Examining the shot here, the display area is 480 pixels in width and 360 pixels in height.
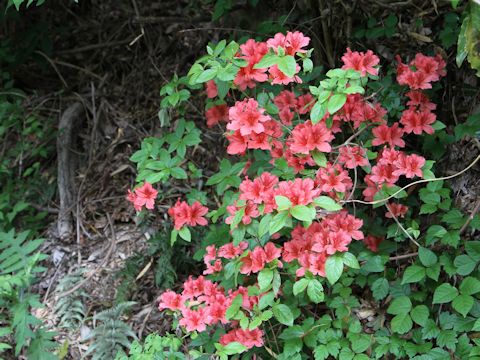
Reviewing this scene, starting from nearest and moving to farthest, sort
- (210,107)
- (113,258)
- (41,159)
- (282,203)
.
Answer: (282,203) < (210,107) < (113,258) < (41,159)

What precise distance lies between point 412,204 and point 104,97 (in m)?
2.27

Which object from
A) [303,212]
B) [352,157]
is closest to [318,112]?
[352,157]

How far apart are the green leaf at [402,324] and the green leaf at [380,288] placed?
0.39 ft

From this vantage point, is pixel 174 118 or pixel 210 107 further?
pixel 174 118

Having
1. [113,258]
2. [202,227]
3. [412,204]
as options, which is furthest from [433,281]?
[113,258]

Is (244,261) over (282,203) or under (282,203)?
under

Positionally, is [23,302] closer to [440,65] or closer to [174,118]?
[174,118]

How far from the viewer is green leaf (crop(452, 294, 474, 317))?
2164mm

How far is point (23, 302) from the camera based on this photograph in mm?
2838

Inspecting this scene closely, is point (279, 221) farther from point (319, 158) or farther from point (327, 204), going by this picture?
point (319, 158)

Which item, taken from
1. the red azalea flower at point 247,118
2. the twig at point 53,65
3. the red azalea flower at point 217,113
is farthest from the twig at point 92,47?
the red azalea flower at point 247,118

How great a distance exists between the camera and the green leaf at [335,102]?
6.75ft

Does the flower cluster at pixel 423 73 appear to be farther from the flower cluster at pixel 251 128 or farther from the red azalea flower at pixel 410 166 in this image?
the flower cluster at pixel 251 128

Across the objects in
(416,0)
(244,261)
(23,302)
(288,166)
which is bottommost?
(23,302)
